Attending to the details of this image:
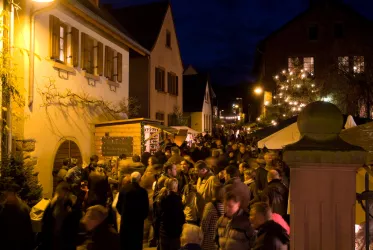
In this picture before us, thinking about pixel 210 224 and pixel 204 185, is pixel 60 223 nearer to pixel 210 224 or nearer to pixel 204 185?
pixel 210 224

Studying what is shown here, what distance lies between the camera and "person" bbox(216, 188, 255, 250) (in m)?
5.28

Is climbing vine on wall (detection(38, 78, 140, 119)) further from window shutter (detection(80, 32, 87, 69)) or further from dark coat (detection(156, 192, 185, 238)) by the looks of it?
dark coat (detection(156, 192, 185, 238))

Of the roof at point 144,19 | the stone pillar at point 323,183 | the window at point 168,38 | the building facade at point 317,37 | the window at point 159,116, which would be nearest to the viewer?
the stone pillar at point 323,183

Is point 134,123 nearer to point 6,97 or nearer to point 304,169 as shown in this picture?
point 6,97

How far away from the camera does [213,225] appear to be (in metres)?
6.42

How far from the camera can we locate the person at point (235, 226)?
5.28 metres

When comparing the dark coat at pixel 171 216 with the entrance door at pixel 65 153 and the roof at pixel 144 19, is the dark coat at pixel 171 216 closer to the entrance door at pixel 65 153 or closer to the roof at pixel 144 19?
the entrance door at pixel 65 153

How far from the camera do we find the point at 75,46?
14273 millimetres

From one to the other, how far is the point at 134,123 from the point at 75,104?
8.20 ft

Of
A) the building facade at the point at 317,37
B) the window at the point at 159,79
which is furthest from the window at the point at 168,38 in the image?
the building facade at the point at 317,37

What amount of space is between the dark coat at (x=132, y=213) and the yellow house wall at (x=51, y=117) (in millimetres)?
4849

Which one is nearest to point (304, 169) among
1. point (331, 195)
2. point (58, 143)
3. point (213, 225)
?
point (331, 195)

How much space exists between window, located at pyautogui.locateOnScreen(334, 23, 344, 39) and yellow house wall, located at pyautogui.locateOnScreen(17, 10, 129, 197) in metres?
27.0

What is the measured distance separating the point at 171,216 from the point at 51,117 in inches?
279
